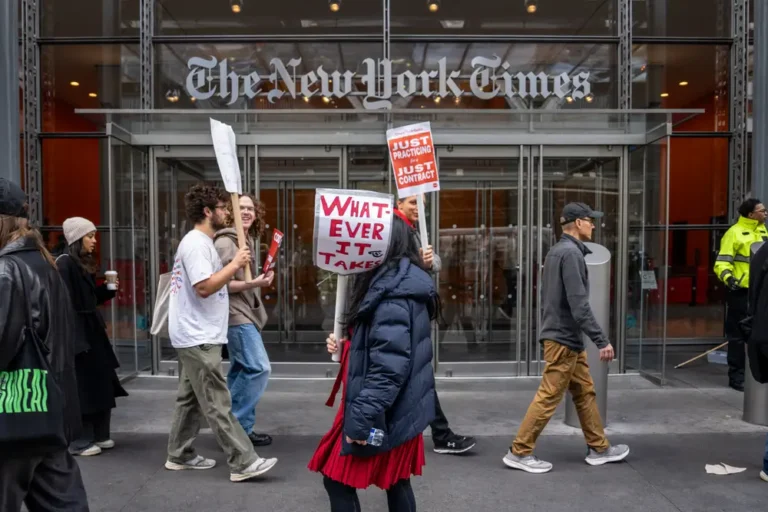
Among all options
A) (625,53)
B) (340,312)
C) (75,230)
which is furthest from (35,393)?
(625,53)

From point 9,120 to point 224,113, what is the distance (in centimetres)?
239

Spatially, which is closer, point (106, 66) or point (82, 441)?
point (82, 441)

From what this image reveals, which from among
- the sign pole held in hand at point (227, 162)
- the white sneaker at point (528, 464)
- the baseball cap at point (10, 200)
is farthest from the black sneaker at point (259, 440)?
the baseball cap at point (10, 200)

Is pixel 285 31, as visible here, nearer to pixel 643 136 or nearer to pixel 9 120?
pixel 9 120

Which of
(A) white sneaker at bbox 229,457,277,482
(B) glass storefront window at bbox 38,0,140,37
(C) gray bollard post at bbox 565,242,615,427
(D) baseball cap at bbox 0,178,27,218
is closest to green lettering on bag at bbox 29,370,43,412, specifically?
(D) baseball cap at bbox 0,178,27,218

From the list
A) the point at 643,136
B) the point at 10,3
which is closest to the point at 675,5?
the point at 643,136

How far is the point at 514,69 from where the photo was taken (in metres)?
9.28

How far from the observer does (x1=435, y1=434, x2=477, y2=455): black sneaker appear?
550cm

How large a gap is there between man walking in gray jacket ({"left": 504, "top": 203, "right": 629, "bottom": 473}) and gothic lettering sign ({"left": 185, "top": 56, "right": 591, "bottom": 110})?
4394 mm

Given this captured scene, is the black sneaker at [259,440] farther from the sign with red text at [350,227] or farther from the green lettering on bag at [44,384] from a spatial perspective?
the sign with red text at [350,227]

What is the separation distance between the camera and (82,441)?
550 centimetres

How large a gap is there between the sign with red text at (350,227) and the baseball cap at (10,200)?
1446 mm

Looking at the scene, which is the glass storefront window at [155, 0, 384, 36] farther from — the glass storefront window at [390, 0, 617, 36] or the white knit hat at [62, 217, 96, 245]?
the white knit hat at [62, 217, 96, 245]

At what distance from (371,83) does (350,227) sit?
256 inches
